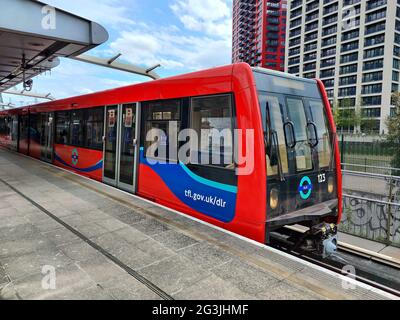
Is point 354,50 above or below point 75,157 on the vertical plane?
above

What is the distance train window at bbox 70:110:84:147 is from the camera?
355 inches

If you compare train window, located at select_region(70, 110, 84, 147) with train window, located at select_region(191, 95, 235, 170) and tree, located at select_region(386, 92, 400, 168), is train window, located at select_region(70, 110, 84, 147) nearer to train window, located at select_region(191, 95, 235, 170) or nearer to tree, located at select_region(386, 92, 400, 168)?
train window, located at select_region(191, 95, 235, 170)

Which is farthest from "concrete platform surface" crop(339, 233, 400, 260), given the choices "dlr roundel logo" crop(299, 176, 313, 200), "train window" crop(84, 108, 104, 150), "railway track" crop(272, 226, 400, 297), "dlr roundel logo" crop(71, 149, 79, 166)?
"dlr roundel logo" crop(71, 149, 79, 166)

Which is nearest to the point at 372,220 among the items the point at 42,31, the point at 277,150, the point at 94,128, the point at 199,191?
the point at 277,150

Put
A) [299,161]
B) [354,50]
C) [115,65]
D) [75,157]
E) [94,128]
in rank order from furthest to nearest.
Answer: [354,50] → [115,65] → [75,157] → [94,128] → [299,161]

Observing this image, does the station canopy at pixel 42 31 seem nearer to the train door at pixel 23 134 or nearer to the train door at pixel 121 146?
the train door at pixel 121 146

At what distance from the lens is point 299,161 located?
15.1 feet

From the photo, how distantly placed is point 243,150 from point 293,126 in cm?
92

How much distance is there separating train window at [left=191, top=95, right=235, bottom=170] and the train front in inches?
22.1

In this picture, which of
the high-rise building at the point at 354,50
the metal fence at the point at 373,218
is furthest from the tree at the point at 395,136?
the high-rise building at the point at 354,50

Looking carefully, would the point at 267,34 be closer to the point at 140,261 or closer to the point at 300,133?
the point at 300,133

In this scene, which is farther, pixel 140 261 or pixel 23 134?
pixel 23 134
